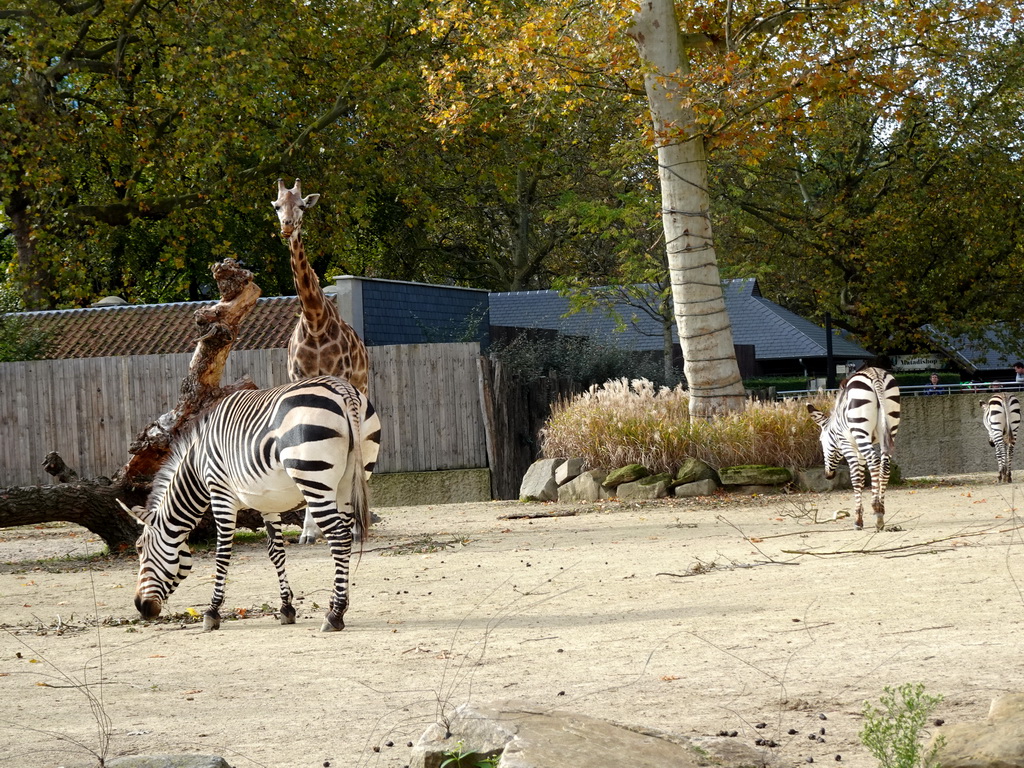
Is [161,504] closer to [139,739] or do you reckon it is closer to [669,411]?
[139,739]

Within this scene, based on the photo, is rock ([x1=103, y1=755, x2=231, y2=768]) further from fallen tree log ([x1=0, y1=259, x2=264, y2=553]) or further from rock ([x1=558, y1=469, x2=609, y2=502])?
rock ([x1=558, y1=469, x2=609, y2=502])

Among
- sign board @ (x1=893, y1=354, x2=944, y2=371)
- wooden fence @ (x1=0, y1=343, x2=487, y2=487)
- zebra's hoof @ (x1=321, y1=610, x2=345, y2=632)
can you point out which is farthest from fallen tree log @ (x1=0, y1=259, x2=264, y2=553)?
sign board @ (x1=893, y1=354, x2=944, y2=371)

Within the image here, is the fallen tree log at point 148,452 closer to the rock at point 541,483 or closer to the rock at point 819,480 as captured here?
the rock at point 541,483

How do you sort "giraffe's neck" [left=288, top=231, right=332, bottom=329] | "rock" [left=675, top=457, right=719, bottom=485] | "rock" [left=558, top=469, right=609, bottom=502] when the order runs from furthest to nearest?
"rock" [left=558, top=469, right=609, bottom=502]
"rock" [left=675, top=457, right=719, bottom=485]
"giraffe's neck" [left=288, top=231, right=332, bottom=329]

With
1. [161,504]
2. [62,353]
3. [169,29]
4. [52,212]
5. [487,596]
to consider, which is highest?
[169,29]

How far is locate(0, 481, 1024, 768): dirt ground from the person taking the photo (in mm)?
4715

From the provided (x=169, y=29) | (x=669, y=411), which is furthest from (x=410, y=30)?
(x=669, y=411)

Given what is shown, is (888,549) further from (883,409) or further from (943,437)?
(943,437)

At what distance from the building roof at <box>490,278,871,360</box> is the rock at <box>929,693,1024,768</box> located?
2903 cm

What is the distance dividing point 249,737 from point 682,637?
2.57 meters

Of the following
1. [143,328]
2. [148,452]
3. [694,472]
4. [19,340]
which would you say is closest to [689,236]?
[694,472]

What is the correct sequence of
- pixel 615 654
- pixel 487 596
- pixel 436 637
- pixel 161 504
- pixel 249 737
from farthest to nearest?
pixel 487 596, pixel 161 504, pixel 436 637, pixel 615 654, pixel 249 737

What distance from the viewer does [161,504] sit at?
775cm

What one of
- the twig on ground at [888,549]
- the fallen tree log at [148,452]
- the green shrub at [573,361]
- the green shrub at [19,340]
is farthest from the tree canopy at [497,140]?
the twig on ground at [888,549]
